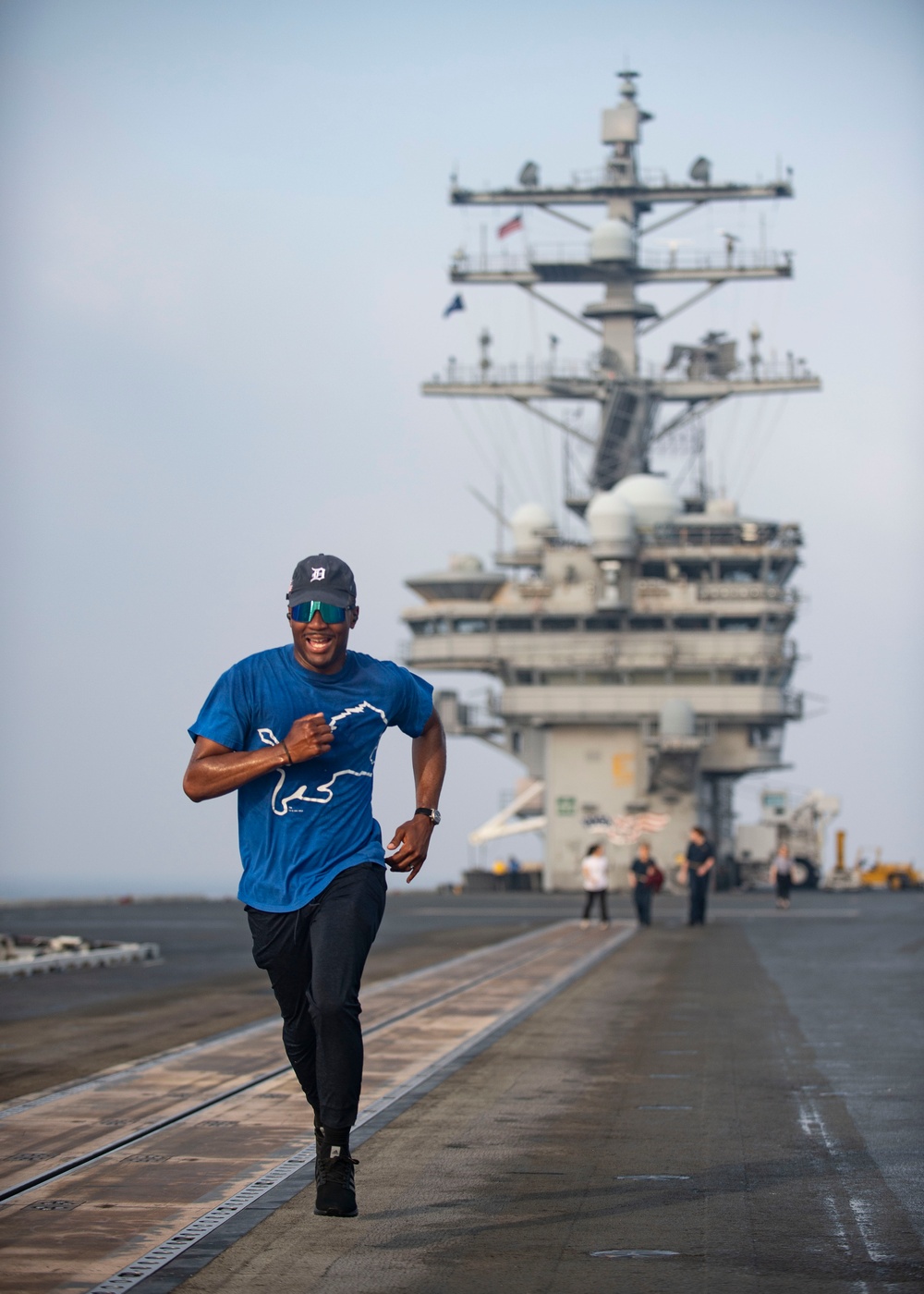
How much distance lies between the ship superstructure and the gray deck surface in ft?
151

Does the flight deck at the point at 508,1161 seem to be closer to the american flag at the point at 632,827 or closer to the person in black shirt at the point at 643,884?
the person in black shirt at the point at 643,884

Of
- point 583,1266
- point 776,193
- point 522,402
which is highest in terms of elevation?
point 776,193

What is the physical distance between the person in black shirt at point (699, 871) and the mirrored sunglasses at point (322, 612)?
26770 millimetres

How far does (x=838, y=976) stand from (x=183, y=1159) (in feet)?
45.0

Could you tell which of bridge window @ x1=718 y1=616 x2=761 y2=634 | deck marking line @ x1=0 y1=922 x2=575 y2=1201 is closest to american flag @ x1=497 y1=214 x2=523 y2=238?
bridge window @ x1=718 y1=616 x2=761 y2=634

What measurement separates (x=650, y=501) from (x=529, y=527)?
5.53 metres

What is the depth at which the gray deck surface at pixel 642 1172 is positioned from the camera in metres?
5.70

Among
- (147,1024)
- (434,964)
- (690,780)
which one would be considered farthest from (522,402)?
(147,1024)

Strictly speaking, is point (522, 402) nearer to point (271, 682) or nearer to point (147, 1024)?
point (147, 1024)

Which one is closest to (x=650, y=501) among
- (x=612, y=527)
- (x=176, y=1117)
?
(x=612, y=527)

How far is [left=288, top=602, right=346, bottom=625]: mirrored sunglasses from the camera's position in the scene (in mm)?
6332

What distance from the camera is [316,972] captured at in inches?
243

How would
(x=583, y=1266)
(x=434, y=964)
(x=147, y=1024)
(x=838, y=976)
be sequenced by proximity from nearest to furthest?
1. (x=583, y=1266)
2. (x=147, y=1024)
3. (x=838, y=976)
4. (x=434, y=964)

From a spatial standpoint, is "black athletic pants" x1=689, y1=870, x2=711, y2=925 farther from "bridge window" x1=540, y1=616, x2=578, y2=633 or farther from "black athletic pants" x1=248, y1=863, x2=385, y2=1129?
"bridge window" x1=540, y1=616, x2=578, y2=633
